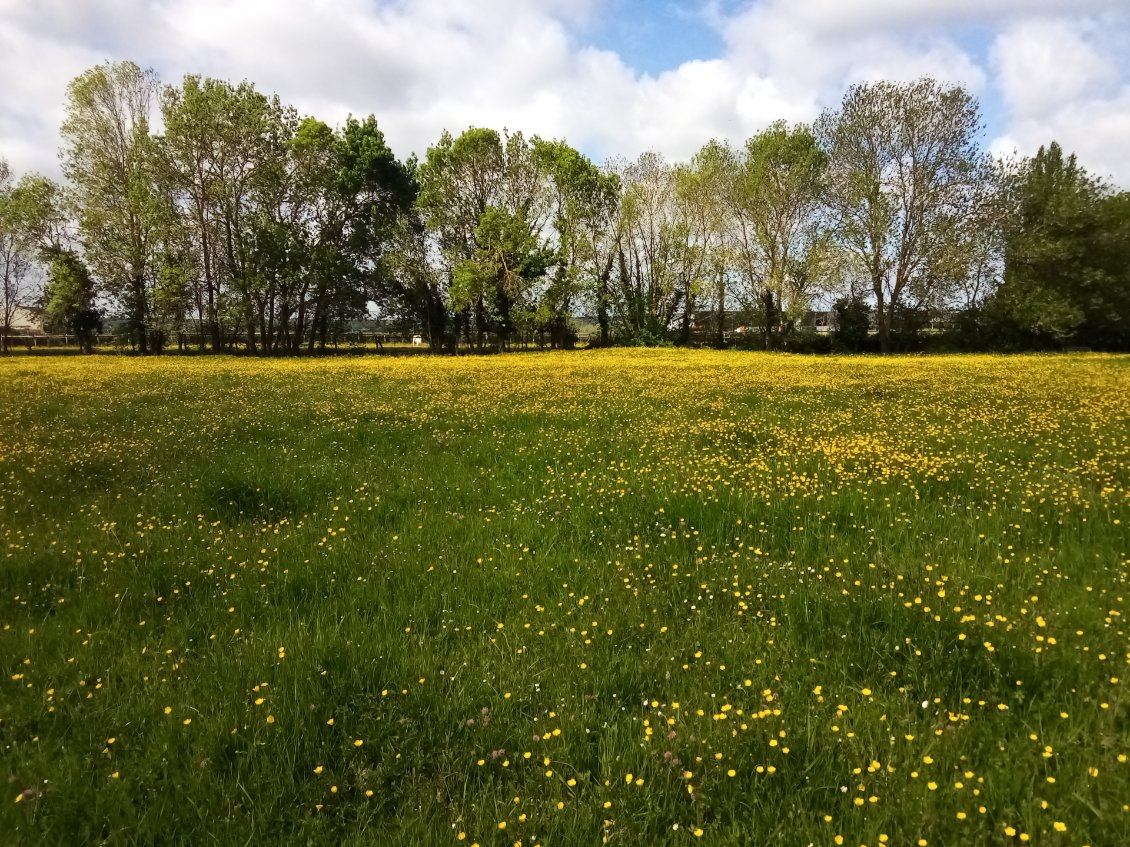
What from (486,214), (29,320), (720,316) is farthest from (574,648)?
(29,320)

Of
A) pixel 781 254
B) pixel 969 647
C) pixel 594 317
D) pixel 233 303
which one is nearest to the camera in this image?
pixel 969 647

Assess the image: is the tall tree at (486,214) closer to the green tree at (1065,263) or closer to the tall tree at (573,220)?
the tall tree at (573,220)

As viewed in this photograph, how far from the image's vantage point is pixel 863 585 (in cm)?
514

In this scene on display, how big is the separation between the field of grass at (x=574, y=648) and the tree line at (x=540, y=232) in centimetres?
4133

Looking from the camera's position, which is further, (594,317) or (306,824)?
(594,317)

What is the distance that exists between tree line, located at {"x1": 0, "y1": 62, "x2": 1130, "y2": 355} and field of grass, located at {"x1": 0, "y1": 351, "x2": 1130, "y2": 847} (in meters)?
41.3

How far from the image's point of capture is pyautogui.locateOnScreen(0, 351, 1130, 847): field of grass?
3.03 metres

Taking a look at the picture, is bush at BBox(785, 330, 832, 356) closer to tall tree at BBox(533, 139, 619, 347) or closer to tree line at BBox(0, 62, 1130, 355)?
tree line at BBox(0, 62, 1130, 355)

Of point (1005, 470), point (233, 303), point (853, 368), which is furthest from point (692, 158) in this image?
point (1005, 470)

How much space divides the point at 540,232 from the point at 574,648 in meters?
50.5

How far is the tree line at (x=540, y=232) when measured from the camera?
1719 inches

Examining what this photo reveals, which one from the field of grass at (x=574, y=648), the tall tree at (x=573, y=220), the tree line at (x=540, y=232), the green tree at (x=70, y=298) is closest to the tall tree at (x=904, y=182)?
the tree line at (x=540, y=232)

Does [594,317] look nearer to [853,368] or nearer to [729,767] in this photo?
[853,368]

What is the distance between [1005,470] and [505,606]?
7354 mm
